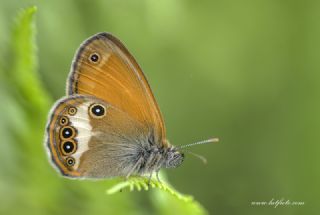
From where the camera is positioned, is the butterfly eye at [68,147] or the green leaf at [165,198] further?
the butterfly eye at [68,147]

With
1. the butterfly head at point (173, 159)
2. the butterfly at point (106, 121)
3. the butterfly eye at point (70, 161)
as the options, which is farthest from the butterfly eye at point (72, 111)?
the butterfly head at point (173, 159)

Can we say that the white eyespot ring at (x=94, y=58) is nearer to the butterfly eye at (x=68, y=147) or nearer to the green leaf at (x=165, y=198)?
the butterfly eye at (x=68, y=147)

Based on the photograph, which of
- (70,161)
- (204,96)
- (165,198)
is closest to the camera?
(165,198)

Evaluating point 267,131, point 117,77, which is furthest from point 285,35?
point 117,77

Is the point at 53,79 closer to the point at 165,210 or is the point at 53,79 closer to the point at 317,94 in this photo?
the point at 165,210

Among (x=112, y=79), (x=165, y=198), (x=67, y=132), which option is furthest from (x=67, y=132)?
(x=165, y=198)

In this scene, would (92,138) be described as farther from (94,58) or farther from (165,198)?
(165,198)

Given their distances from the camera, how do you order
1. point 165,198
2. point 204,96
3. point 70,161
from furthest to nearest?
point 204,96 < point 70,161 < point 165,198
